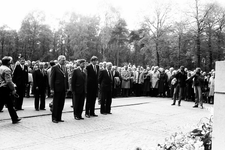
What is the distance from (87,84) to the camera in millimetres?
9820

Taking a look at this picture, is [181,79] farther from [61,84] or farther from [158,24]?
[158,24]

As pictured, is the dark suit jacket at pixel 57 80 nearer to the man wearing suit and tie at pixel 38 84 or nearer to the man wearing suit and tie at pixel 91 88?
the man wearing suit and tie at pixel 91 88

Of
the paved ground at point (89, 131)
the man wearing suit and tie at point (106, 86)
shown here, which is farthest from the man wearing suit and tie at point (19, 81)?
the man wearing suit and tie at point (106, 86)

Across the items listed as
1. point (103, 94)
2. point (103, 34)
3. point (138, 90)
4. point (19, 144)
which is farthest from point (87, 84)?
point (103, 34)

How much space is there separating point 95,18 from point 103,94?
45876 mm

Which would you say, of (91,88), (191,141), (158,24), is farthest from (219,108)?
(158,24)

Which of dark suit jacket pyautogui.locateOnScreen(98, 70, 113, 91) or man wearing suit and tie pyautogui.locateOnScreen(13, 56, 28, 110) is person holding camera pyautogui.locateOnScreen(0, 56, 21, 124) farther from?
dark suit jacket pyautogui.locateOnScreen(98, 70, 113, 91)

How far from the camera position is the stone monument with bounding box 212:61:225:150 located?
289 cm

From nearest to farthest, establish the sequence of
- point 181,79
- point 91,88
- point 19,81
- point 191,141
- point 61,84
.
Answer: point 191,141 < point 61,84 < point 91,88 < point 19,81 < point 181,79

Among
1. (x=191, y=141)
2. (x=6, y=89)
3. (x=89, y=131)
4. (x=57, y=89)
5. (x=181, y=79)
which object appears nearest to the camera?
(x=191, y=141)

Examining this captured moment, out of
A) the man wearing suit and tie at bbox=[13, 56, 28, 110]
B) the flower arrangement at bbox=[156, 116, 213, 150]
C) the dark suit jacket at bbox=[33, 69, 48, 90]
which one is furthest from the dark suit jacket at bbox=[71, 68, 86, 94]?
the flower arrangement at bbox=[156, 116, 213, 150]

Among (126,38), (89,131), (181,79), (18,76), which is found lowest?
(89,131)

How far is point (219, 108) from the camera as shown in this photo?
9.61 ft

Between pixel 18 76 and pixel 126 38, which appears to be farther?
pixel 126 38
